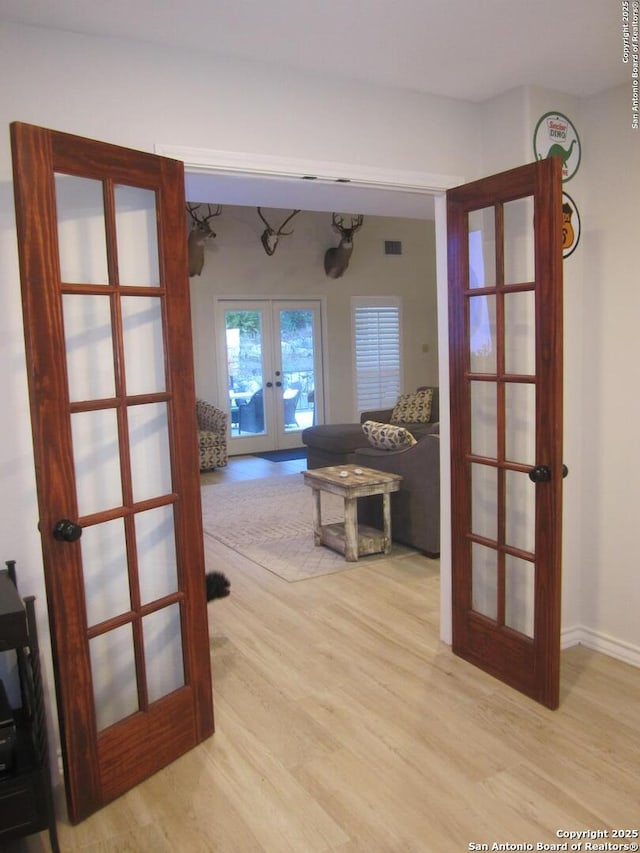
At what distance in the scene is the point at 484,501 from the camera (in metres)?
3.02

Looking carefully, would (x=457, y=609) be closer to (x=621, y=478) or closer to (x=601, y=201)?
(x=621, y=478)

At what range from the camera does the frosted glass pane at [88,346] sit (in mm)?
2146

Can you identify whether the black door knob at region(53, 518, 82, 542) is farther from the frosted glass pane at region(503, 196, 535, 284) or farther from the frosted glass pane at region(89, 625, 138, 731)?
the frosted glass pane at region(503, 196, 535, 284)

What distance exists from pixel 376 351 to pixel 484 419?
6.93 metres

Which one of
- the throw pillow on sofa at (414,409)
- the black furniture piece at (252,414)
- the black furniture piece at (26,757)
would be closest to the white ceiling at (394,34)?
the black furniture piece at (26,757)

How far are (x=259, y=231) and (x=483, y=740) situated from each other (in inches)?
292

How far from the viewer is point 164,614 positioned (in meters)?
2.43

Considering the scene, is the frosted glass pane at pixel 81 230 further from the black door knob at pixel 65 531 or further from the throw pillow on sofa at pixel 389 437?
the throw pillow on sofa at pixel 389 437

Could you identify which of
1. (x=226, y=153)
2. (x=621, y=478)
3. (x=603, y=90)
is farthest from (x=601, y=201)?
(x=226, y=153)

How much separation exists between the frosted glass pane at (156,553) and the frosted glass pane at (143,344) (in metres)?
0.43

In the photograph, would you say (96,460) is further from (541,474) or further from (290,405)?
(290,405)

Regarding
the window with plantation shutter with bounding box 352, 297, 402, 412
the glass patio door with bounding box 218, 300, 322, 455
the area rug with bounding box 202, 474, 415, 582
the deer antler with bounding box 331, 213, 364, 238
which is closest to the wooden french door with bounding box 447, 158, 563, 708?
the area rug with bounding box 202, 474, 415, 582

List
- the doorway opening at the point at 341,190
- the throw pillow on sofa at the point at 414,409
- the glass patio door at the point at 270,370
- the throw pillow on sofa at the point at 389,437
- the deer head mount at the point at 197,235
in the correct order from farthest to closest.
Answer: the glass patio door at the point at 270,370 → the deer head mount at the point at 197,235 → the throw pillow on sofa at the point at 414,409 → the throw pillow on sofa at the point at 389,437 → the doorway opening at the point at 341,190

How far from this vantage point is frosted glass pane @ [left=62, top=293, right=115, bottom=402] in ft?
7.04
